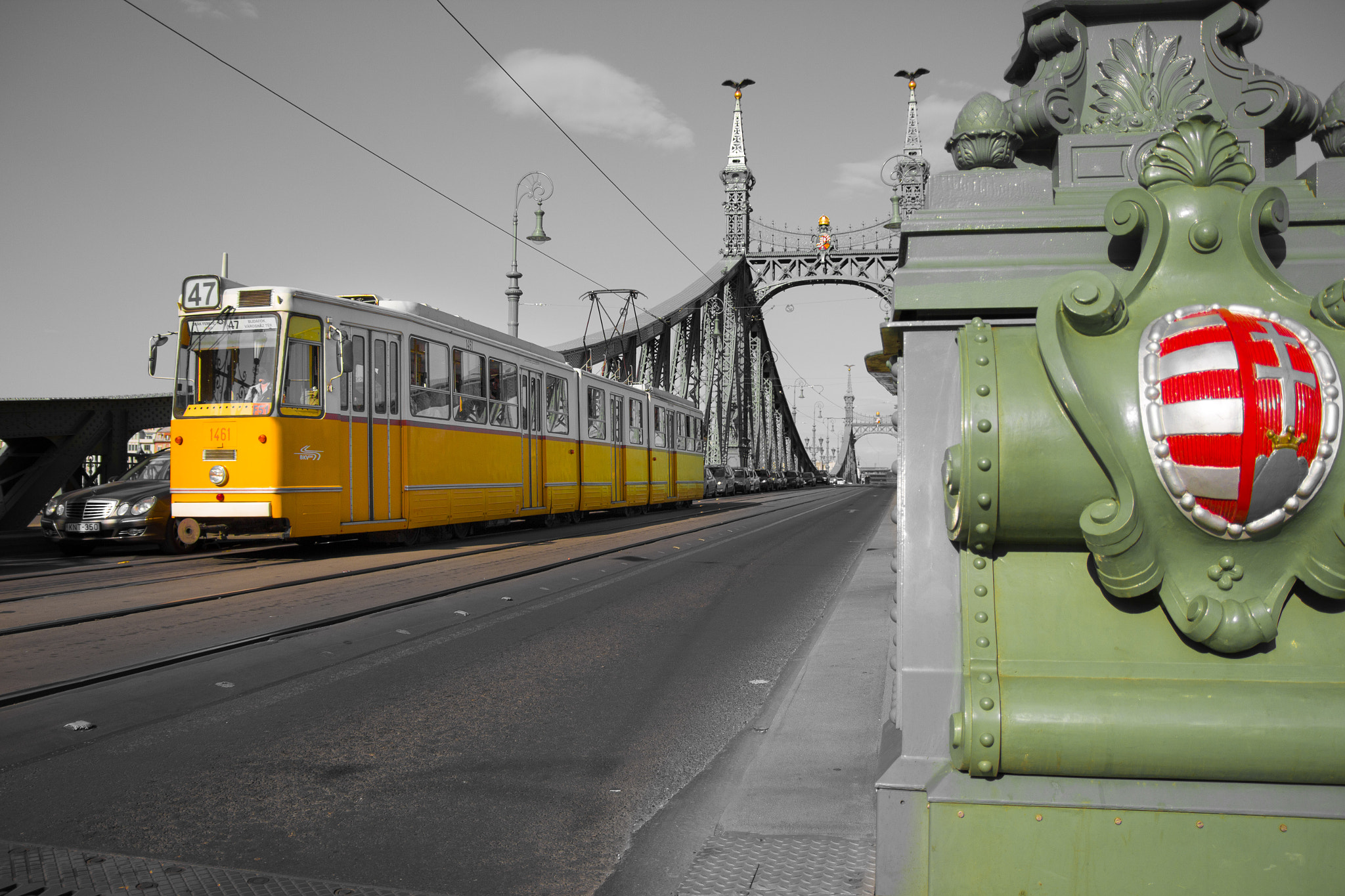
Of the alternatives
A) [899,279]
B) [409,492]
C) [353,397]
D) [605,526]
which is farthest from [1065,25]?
[605,526]

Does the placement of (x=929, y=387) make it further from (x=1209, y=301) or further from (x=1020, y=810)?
(x=1020, y=810)

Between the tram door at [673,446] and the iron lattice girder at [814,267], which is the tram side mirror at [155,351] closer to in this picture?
the tram door at [673,446]

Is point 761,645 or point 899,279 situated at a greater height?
point 899,279

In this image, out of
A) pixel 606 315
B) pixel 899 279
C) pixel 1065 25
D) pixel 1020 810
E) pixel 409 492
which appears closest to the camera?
pixel 1020 810

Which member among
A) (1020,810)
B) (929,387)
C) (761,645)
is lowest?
(761,645)

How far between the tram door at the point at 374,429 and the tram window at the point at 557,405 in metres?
4.71

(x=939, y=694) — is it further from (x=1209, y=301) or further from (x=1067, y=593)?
(x=1209, y=301)

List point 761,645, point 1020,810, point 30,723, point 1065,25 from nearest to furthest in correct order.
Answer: point 1020,810, point 1065,25, point 30,723, point 761,645

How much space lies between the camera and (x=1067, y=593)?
1.81m

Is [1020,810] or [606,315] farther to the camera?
[606,315]

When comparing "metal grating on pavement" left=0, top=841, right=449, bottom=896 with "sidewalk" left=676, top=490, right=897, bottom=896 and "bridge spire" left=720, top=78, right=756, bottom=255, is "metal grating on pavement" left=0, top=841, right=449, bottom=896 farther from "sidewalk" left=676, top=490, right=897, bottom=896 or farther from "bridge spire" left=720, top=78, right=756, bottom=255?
"bridge spire" left=720, top=78, right=756, bottom=255

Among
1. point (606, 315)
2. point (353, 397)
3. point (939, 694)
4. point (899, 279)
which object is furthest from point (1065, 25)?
point (606, 315)

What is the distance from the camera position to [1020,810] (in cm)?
171

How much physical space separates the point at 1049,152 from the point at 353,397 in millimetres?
9203
